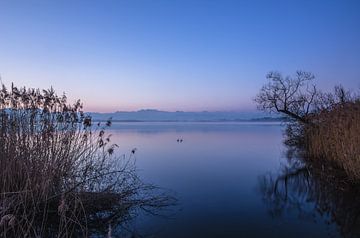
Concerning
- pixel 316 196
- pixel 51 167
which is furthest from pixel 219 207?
pixel 51 167

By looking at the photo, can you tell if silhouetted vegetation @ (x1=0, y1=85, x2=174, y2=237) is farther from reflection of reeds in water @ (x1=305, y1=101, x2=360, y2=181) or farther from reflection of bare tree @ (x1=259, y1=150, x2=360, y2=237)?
reflection of reeds in water @ (x1=305, y1=101, x2=360, y2=181)

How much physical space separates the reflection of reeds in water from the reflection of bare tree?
1.73ft

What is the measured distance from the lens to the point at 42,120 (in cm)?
805

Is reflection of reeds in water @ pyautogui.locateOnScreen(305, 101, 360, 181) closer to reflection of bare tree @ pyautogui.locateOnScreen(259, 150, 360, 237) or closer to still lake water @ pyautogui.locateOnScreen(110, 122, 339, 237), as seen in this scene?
reflection of bare tree @ pyautogui.locateOnScreen(259, 150, 360, 237)

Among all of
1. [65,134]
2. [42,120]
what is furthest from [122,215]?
[42,120]

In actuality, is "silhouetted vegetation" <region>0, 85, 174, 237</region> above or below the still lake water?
above

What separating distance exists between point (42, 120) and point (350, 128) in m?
8.39

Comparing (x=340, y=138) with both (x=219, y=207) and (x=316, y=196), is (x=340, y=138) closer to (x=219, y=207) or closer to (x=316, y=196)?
(x=316, y=196)

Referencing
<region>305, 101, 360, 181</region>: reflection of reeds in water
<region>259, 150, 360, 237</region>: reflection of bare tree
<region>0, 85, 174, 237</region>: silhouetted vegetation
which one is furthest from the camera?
<region>305, 101, 360, 181</region>: reflection of reeds in water

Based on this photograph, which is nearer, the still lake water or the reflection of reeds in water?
the still lake water

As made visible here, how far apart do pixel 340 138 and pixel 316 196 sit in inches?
107

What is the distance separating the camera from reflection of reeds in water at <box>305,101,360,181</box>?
33.2ft

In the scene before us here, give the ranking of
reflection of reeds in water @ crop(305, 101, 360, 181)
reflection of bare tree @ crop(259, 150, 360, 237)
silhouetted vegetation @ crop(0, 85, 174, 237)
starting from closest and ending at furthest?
silhouetted vegetation @ crop(0, 85, 174, 237) < reflection of bare tree @ crop(259, 150, 360, 237) < reflection of reeds in water @ crop(305, 101, 360, 181)

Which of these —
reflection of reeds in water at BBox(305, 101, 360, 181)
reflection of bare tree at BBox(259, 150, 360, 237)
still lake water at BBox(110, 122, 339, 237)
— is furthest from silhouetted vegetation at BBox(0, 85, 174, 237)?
reflection of reeds in water at BBox(305, 101, 360, 181)
